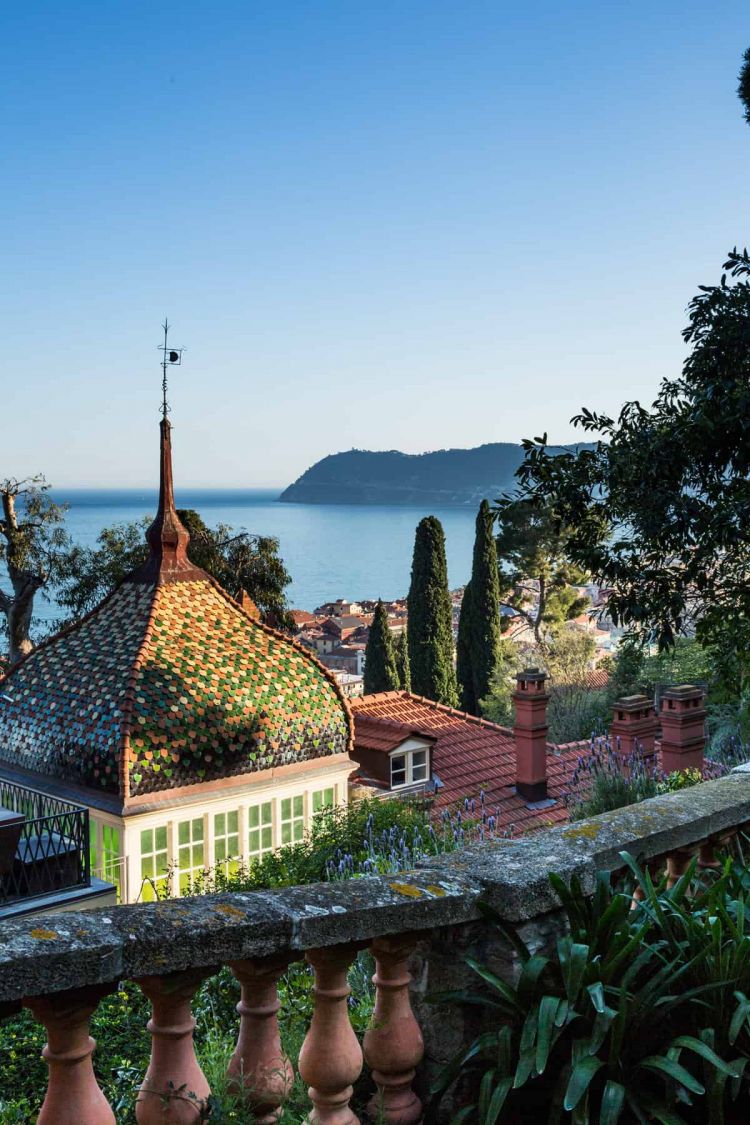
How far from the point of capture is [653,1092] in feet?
7.87

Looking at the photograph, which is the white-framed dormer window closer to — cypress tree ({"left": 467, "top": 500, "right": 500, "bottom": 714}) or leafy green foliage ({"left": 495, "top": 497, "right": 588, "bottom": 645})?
cypress tree ({"left": 467, "top": 500, "right": 500, "bottom": 714})

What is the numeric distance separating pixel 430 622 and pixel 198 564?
10617 millimetres

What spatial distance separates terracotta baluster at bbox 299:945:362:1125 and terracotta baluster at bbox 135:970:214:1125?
26cm

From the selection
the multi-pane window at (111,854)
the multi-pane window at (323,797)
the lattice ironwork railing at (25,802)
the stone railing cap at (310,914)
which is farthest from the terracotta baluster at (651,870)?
the multi-pane window at (323,797)

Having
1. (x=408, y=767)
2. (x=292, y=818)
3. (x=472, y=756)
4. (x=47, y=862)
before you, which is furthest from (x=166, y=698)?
(x=472, y=756)

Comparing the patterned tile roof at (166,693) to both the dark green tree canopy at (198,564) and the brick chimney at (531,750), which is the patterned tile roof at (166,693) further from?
the dark green tree canopy at (198,564)

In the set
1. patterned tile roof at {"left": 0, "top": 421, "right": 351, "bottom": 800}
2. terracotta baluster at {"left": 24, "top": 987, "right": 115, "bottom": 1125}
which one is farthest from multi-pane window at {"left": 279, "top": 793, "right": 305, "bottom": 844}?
terracotta baluster at {"left": 24, "top": 987, "right": 115, "bottom": 1125}

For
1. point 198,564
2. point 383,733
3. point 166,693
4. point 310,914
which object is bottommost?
point 383,733

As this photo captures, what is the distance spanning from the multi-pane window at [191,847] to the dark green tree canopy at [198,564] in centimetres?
1428

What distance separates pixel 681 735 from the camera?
12227 mm

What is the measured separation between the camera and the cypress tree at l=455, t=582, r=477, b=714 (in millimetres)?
39250

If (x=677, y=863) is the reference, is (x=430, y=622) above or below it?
below

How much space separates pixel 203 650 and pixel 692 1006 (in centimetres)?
1449

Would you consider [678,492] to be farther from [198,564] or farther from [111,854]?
[198,564]
